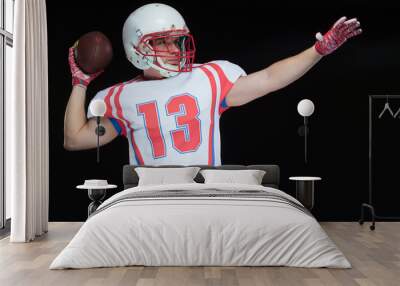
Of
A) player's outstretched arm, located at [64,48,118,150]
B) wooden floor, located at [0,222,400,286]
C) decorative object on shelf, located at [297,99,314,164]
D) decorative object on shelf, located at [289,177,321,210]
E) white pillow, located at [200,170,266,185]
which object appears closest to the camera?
wooden floor, located at [0,222,400,286]

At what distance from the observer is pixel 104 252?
4246 mm

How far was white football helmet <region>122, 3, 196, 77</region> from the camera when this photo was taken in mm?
6902

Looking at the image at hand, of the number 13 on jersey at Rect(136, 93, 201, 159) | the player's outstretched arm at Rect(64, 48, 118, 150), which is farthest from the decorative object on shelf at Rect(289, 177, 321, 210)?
the player's outstretched arm at Rect(64, 48, 118, 150)

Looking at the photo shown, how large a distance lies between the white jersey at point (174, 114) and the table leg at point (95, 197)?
0.66 meters

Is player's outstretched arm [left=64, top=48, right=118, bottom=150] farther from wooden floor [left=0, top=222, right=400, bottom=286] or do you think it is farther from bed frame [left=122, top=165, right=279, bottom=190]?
wooden floor [left=0, top=222, right=400, bottom=286]

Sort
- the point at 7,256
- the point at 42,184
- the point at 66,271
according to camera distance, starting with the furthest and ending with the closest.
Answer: the point at 42,184
the point at 7,256
the point at 66,271

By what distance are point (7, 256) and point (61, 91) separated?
2.85m

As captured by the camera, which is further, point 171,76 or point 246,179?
point 171,76

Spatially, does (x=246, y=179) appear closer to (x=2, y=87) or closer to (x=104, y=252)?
(x=104, y=252)

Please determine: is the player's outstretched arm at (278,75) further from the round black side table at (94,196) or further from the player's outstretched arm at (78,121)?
the round black side table at (94,196)

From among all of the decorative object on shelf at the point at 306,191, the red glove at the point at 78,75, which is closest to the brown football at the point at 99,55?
the red glove at the point at 78,75

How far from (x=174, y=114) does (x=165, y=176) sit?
979mm

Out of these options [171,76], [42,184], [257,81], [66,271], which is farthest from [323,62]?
[66,271]

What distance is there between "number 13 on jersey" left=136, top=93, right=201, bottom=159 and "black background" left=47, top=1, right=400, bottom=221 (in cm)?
42
